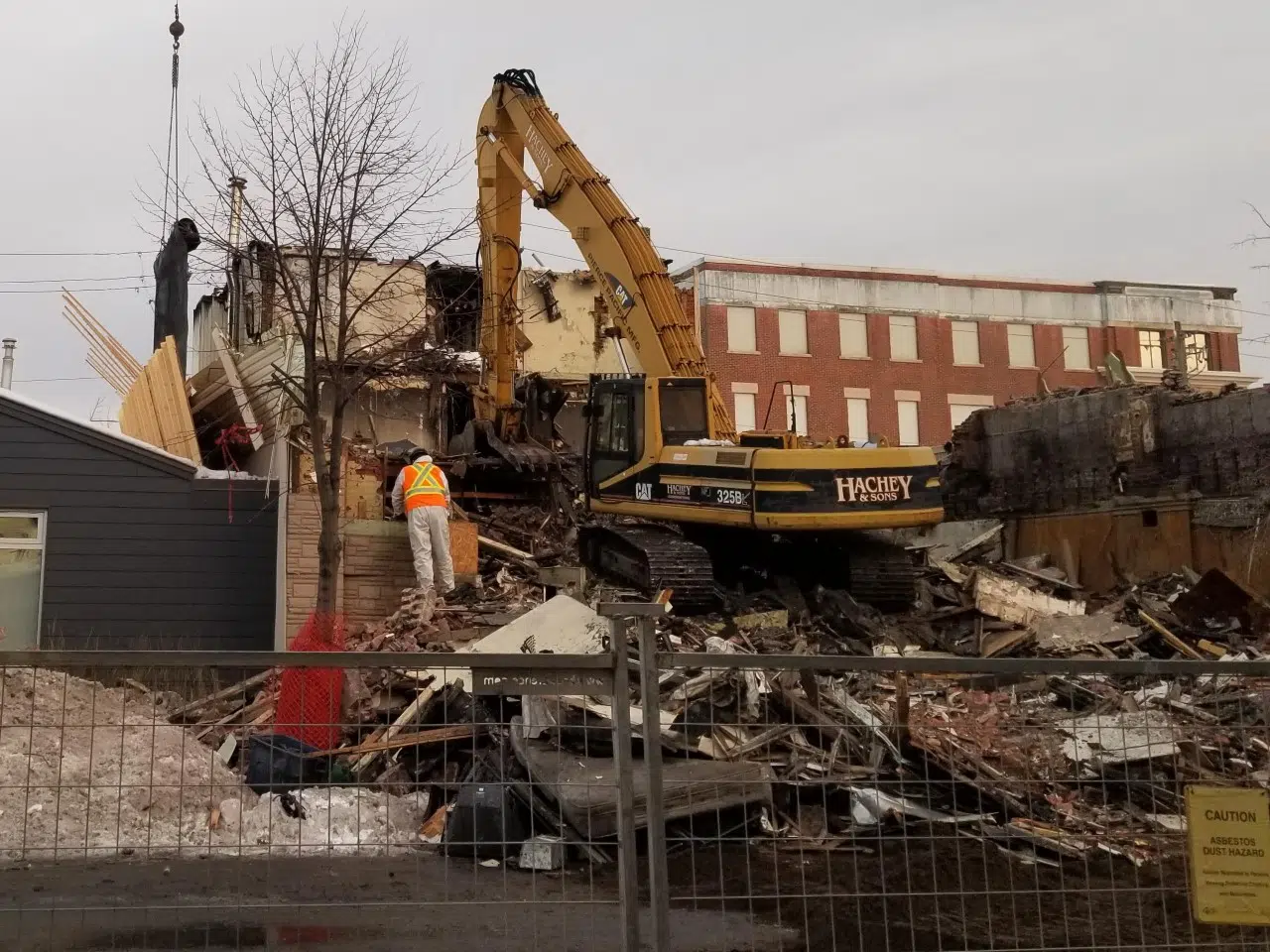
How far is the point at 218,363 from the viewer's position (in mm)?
21234

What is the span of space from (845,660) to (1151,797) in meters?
1.70

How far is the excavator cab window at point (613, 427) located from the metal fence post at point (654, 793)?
1216cm

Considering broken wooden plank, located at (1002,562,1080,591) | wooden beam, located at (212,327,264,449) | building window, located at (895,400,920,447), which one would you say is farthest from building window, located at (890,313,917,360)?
wooden beam, located at (212,327,264,449)

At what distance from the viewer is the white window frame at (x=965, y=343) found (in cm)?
5212

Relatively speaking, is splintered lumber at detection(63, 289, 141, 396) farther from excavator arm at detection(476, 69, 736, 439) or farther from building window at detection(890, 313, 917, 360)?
building window at detection(890, 313, 917, 360)

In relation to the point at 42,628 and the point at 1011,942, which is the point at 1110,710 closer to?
the point at 1011,942

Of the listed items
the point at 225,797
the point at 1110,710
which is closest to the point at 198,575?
the point at 1110,710

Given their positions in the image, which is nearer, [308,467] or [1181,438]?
[308,467]

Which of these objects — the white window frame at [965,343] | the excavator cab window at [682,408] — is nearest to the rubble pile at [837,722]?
the excavator cab window at [682,408]

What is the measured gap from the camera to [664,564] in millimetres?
15156

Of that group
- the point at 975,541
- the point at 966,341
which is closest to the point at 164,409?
the point at 975,541

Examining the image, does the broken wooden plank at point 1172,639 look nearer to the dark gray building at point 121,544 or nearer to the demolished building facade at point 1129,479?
the demolished building facade at point 1129,479

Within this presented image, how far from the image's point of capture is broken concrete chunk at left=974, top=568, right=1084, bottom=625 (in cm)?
1681

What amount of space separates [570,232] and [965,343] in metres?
37.4
